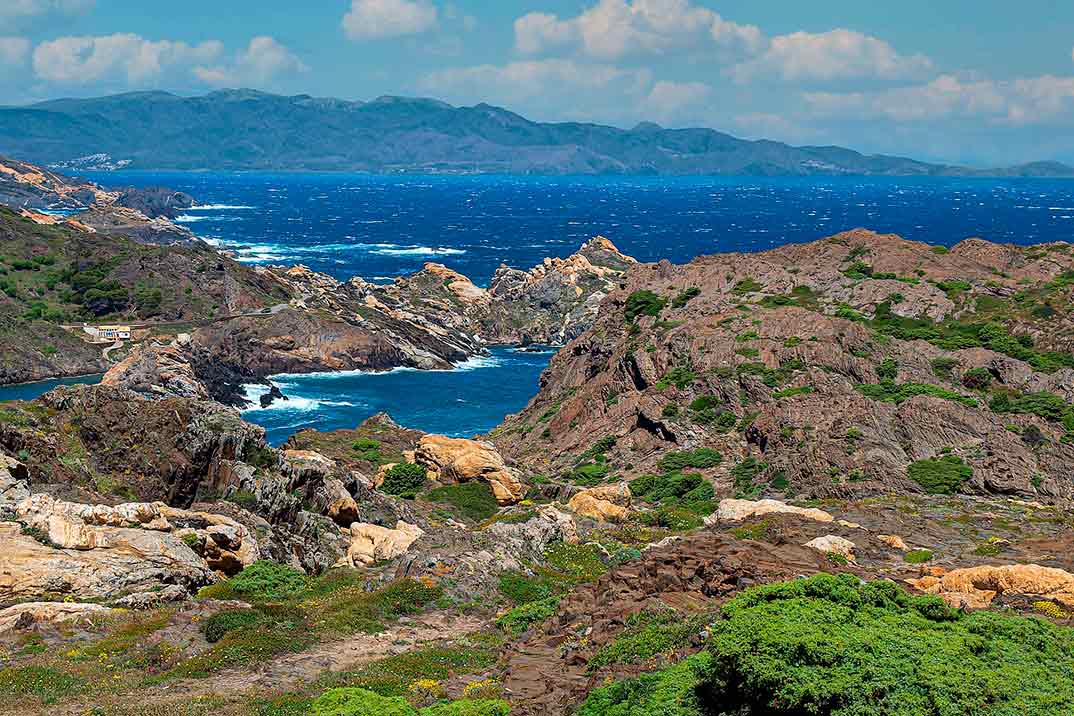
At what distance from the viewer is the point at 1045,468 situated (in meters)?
50.0

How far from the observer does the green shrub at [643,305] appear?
8406cm

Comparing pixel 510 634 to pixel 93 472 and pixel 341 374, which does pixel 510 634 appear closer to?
pixel 93 472

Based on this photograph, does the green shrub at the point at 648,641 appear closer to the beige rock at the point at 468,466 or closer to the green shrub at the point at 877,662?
the green shrub at the point at 877,662

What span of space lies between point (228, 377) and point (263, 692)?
333ft

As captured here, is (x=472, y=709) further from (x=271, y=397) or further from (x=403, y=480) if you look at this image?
(x=271, y=397)

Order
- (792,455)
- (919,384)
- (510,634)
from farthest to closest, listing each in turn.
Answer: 1. (919,384)
2. (792,455)
3. (510,634)

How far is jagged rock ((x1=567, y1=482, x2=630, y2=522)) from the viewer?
45.8 m

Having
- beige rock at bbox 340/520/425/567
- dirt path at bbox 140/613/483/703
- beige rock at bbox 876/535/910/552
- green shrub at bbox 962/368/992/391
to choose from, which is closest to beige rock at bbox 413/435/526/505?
beige rock at bbox 340/520/425/567

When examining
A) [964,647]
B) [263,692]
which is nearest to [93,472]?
[263,692]

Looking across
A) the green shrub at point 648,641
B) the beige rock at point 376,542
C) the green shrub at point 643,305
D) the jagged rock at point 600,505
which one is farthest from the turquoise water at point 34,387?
the green shrub at point 648,641

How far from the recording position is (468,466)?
56.8 metres

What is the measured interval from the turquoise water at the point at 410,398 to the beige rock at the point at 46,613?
73.2 metres

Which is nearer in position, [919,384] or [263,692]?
[263,692]

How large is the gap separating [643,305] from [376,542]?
1921 inches
